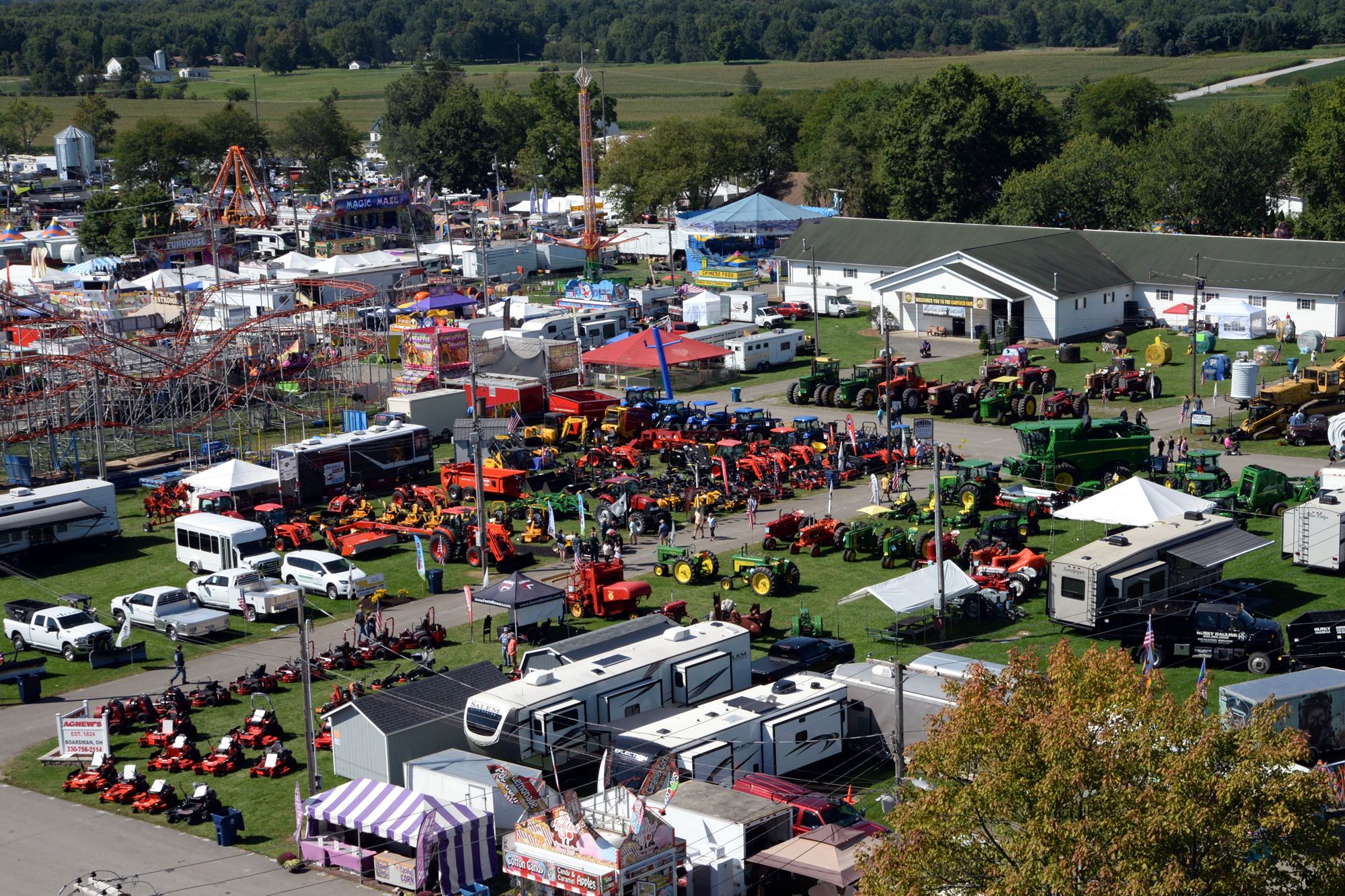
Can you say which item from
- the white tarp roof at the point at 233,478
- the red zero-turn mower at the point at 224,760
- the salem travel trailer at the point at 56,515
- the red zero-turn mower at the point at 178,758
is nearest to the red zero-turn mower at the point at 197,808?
the red zero-turn mower at the point at 224,760

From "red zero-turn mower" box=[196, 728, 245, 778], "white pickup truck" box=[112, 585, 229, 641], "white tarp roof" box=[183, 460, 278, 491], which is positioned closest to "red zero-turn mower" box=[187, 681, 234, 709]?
"red zero-turn mower" box=[196, 728, 245, 778]

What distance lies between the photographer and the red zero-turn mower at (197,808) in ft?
81.4

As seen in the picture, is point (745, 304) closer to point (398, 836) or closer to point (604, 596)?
point (604, 596)

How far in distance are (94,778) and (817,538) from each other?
17214 millimetres

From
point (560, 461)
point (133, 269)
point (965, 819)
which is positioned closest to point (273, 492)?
point (560, 461)

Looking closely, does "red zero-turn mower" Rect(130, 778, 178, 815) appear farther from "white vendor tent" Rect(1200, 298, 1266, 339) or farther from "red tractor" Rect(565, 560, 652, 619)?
"white vendor tent" Rect(1200, 298, 1266, 339)

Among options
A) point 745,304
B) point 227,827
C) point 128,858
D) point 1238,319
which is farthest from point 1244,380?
point 128,858

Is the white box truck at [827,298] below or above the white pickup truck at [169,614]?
above

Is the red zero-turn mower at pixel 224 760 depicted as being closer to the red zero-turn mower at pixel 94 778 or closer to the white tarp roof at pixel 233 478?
the red zero-turn mower at pixel 94 778

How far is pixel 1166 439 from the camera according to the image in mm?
45625

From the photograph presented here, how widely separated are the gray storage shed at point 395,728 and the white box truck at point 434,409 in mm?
24014

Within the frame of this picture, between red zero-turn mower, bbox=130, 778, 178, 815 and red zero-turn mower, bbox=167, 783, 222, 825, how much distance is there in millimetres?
262

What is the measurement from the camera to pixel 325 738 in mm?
27516

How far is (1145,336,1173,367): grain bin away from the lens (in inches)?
2228
